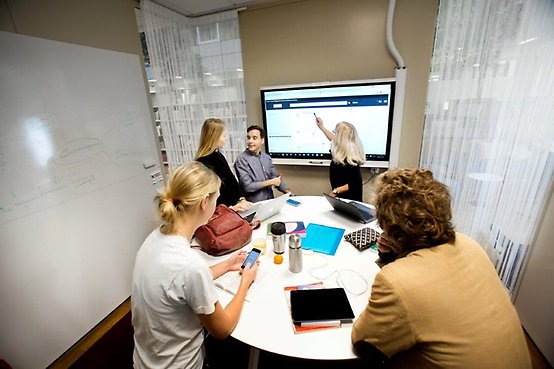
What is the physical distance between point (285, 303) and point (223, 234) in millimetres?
552

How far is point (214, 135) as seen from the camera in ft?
6.53

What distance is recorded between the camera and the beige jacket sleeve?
29.3 inches

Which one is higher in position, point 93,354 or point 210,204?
point 210,204

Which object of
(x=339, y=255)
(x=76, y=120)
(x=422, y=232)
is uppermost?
(x=76, y=120)

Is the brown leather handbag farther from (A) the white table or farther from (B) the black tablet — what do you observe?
(B) the black tablet

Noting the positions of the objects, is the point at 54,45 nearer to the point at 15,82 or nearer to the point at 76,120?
the point at 15,82

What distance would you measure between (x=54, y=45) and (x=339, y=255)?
2.29 meters

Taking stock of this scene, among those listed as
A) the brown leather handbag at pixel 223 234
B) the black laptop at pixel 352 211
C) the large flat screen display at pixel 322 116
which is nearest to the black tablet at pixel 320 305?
the brown leather handbag at pixel 223 234

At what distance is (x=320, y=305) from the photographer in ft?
3.42

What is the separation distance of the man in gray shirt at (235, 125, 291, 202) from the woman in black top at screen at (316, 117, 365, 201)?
52cm

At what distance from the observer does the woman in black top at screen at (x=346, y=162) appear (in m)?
2.30

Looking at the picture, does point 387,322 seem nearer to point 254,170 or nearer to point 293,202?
point 293,202

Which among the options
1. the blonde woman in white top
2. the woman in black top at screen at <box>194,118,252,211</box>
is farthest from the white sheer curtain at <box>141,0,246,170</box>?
the blonde woman in white top

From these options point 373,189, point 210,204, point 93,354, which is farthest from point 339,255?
point 93,354
